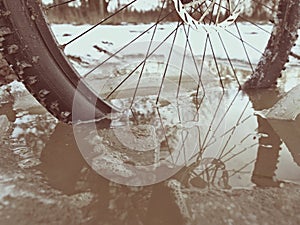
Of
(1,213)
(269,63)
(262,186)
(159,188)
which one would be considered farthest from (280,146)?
(1,213)

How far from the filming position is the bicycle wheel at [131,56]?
876 millimetres

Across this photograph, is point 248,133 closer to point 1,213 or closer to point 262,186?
point 262,186

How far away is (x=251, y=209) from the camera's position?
2.27 ft

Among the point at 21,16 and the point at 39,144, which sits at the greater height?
the point at 21,16

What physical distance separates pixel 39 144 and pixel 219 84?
768mm

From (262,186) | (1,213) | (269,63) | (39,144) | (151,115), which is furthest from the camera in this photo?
(269,63)

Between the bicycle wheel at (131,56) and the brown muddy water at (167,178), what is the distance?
0.13m

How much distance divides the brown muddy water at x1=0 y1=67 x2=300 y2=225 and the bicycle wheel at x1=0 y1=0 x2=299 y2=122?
133mm

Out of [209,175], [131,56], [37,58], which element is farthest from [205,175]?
[131,56]

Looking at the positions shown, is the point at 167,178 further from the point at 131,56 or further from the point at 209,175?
the point at 131,56

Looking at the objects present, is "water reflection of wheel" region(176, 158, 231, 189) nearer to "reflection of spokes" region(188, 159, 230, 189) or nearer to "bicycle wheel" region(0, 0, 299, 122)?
"reflection of spokes" region(188, 159, 230, 189)

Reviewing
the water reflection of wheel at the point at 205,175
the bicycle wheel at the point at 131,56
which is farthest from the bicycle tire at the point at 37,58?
the water reflection of wheel at the point at 205,175

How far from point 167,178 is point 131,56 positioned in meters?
1.21

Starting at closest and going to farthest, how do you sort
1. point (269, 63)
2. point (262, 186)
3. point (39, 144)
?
1. point (262, 186)
2. point (39, 144)
3. point (269, 63)
